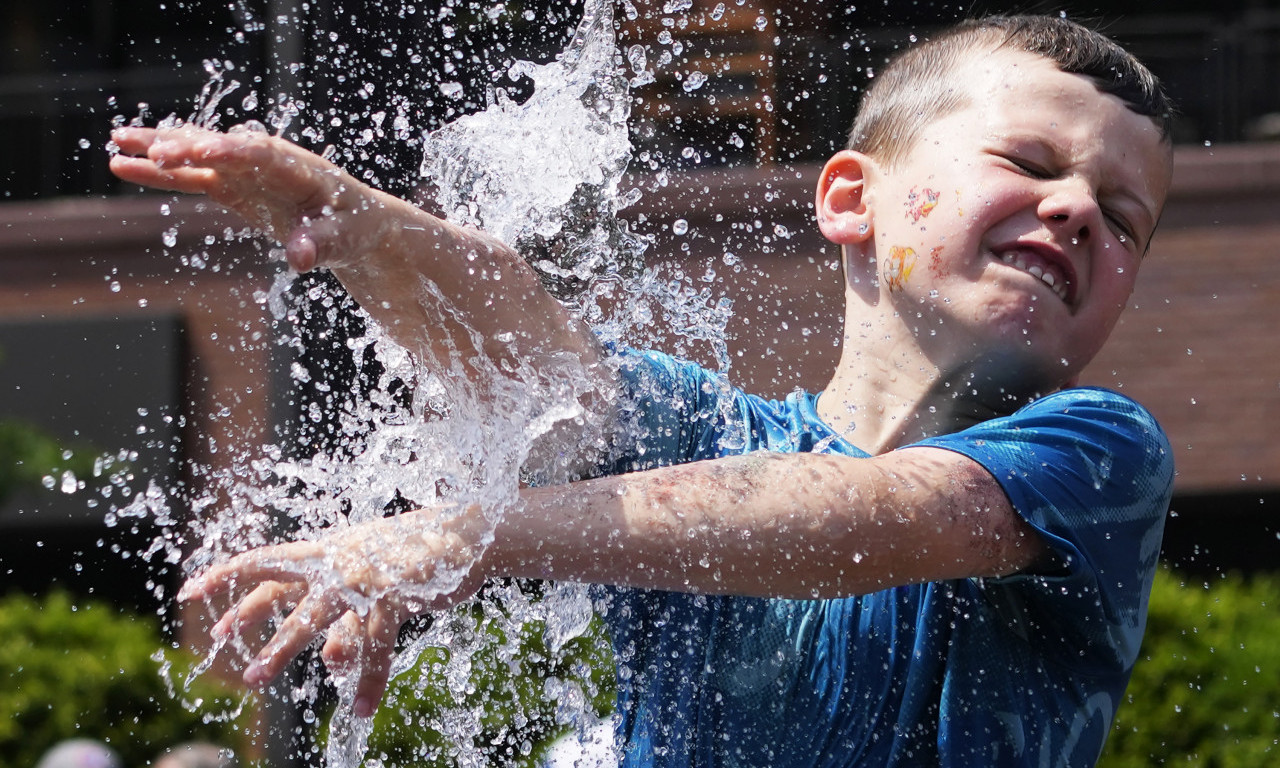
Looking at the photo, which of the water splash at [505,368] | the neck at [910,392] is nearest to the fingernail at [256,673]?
the water splash at [505,368]

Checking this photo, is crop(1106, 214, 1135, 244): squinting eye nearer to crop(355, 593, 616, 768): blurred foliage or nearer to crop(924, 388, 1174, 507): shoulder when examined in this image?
crop(924, 388, 1174, 507): shoulder

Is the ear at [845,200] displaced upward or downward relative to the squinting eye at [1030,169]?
downward

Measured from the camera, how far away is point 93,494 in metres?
8.01

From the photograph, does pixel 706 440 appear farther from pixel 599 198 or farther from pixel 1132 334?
pixel 1132 334

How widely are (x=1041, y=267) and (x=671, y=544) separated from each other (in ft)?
2.49

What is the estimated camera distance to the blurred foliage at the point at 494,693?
A: 2580 mm

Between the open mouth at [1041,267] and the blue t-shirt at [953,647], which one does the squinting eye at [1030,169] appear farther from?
the blue t-shirt at [953,647]

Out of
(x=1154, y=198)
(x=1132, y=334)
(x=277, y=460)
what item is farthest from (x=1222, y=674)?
(x=1154, y=198)

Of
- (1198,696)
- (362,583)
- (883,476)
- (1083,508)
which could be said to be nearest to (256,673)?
(362,583)

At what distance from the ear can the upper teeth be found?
0.29 meters

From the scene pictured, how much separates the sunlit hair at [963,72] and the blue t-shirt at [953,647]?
54 cm

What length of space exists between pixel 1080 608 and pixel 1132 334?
6.33 m

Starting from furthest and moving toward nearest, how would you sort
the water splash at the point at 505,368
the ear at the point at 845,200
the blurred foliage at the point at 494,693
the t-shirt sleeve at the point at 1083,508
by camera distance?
the blurred foliage at the point at 494,693 → the ear at the point at 845,200 → the water splash at the point at 505,368 → the t-shirt sleeve at the point at 1083,508

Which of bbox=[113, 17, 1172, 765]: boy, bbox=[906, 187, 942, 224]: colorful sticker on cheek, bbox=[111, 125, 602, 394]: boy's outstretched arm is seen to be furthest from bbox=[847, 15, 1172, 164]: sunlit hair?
bbox=[111, 125, 602, 394]: boy's outstretched arm
